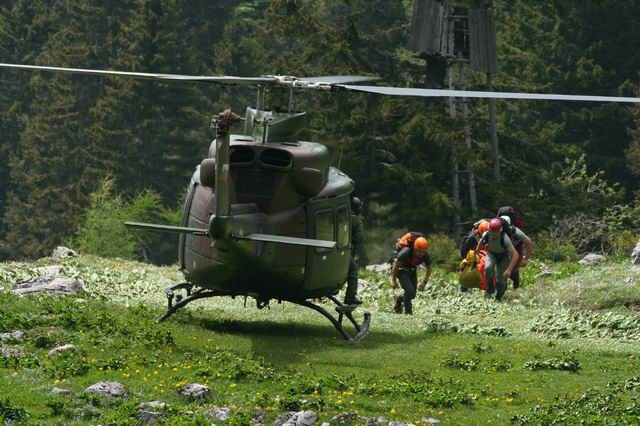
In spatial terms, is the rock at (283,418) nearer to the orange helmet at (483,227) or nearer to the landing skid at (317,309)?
the landing skid at (317,309)

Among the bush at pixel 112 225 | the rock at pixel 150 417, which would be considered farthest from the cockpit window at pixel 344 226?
the bush at pixel 112 225

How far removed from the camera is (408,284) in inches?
1047

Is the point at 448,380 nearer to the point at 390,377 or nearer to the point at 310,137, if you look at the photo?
the point at 390,377

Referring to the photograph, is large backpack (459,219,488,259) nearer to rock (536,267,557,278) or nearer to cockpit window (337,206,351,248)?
rock (536,267,557,278)

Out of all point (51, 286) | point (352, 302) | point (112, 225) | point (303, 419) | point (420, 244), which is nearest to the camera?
point (303, 419)

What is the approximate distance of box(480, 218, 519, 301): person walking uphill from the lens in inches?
1112

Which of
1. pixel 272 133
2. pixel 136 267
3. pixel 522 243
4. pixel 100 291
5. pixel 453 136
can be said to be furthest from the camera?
pixel 453 136

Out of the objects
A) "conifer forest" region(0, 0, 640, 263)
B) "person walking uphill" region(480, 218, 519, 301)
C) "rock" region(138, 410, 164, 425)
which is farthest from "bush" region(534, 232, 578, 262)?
"rock" region(138, 410, 164, 425)

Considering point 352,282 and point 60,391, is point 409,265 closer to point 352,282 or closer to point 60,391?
point 352,282

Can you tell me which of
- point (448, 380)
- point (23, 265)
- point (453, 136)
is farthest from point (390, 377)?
point (453, 136)

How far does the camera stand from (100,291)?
88.9 ft

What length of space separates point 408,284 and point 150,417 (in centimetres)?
1151

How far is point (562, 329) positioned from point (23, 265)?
1058 cm

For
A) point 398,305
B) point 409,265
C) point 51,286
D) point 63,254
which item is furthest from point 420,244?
point 63,254
